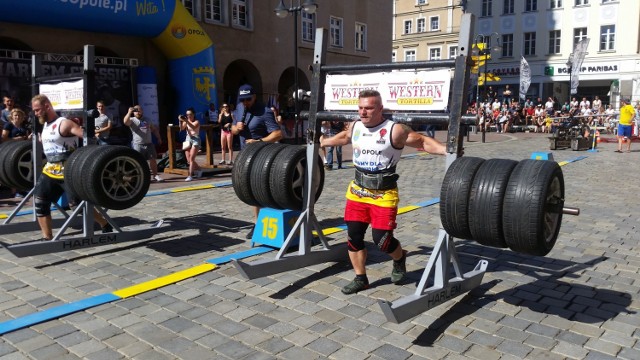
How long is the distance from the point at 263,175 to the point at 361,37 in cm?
2735

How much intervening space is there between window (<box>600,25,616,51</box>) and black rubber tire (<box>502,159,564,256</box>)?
4313 centimetres

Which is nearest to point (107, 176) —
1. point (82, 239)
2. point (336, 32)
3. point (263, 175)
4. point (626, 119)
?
point (82, 239)

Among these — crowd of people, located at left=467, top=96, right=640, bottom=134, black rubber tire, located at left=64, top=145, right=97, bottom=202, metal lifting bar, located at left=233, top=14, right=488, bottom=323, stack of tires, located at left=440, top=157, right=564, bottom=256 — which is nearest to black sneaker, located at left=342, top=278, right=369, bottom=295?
metal lifting bar, located at left=233, top=14, right=488, bottom=323

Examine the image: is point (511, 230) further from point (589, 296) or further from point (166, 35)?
point (166, 35)

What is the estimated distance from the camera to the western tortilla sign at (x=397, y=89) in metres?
4.34

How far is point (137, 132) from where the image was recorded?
1143cm

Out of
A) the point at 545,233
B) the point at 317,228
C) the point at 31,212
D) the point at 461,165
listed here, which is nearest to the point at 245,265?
the point at 317,228

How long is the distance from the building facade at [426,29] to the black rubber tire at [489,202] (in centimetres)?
4605

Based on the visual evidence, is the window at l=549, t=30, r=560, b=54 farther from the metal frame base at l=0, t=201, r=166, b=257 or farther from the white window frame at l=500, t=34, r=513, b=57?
the metal frame base at l=0, t=201, r=166, b=257

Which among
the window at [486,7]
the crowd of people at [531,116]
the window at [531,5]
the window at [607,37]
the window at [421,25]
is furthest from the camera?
the window at [421,25]

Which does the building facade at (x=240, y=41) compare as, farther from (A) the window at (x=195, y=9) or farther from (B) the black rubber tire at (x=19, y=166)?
(B) the black rubber tire at (x=19, y=166)

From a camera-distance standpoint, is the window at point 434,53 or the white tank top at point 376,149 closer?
the white tank top at point 376,149

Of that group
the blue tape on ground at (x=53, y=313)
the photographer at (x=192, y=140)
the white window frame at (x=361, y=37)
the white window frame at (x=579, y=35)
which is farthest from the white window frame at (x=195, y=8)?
the white window frame at (x=579, y=35)

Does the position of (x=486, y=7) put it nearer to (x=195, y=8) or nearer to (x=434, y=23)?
(x=434, y=23)
